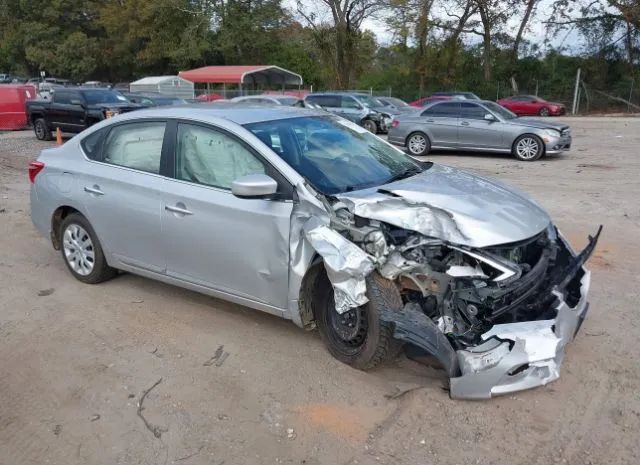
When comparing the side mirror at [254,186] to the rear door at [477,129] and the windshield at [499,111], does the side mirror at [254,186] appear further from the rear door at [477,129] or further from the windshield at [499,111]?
the windshield at [499,111]

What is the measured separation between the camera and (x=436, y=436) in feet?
10.3

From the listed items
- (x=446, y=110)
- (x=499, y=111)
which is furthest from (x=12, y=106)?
(x=499, y=111)

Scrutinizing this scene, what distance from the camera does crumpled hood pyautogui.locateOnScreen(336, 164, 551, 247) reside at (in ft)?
11.3

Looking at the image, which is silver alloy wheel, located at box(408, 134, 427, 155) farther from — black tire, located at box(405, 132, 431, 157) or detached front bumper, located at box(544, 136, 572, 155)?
detached front bumper, located at box(544, 136, 572, 155)

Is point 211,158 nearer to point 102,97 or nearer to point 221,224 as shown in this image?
point 221,224

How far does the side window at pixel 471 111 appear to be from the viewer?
14279mm

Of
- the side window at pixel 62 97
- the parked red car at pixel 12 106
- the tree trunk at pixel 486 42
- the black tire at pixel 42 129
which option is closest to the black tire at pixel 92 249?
the side window at pixel 62 97

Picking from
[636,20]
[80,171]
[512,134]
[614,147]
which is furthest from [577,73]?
[80,171]

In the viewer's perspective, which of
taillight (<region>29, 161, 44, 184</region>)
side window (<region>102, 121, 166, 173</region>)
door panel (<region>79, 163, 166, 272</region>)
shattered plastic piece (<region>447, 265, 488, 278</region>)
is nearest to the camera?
shattered plastic piece (<region>447, 265, 488, 278</region>)

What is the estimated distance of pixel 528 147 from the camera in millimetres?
13703

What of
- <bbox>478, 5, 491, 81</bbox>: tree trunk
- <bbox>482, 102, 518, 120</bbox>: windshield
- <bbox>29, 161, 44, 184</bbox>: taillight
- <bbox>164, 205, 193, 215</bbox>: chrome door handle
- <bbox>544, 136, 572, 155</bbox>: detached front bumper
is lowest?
<bbox>544, 136, 572, 155</bbox>: detached front bumper

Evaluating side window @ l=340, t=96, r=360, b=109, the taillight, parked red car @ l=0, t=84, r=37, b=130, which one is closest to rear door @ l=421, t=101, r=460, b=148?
side window @ l=340, t=96, r=360, b=109

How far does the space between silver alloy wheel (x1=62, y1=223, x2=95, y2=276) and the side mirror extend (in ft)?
6.91

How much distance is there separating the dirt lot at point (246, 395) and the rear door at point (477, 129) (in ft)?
29.8
